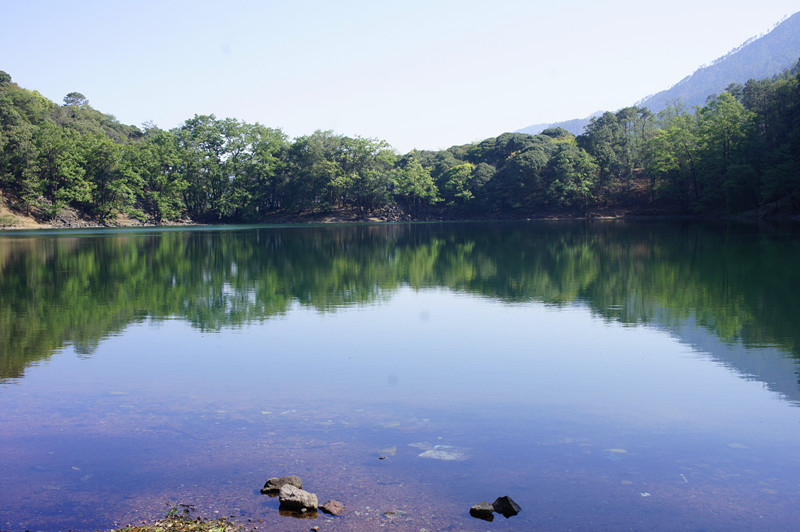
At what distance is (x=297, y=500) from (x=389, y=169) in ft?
282

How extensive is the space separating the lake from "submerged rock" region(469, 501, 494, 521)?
0.46 ft

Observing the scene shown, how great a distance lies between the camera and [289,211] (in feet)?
289

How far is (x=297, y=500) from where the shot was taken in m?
4.86

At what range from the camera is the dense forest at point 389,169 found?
61500 mm

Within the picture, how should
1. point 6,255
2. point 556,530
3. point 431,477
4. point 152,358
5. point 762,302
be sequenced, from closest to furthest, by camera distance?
point 556,530, point 431,477, point 152,358, point 762,302, point 6,255

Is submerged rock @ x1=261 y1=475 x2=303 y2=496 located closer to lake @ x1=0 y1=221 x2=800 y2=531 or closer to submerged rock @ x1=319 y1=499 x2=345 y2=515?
lake @ x1=0 y1=221 x2=800 y2=531

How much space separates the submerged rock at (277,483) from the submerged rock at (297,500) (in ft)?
0.72

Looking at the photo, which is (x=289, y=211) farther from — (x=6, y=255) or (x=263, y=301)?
(x=263, y=301)

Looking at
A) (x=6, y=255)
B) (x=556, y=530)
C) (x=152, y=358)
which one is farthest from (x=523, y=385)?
(x=6, y=255)

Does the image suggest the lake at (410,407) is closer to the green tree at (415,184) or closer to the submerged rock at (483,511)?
the submerged rock at (483,511)

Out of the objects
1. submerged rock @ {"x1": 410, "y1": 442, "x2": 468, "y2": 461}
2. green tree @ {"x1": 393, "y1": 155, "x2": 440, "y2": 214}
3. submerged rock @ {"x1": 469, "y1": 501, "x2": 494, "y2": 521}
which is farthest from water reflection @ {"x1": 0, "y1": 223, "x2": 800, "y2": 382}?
green tree @ {"x1": 393, "y1": 155, "x2": 440, "y2": 214}

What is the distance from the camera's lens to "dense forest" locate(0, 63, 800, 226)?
61500 millimetres

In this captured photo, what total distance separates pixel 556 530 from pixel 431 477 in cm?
123

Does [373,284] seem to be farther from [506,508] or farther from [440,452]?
[506,508]
